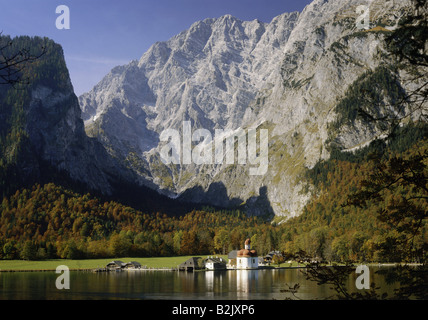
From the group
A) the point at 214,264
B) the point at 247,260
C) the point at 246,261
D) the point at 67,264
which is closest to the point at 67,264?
the point at 67,264

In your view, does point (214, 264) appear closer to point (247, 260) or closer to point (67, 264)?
point (247, 260)

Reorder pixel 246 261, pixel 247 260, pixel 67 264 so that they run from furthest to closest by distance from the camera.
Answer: pixel 67 264, pixel 247 260, pixel 246 261

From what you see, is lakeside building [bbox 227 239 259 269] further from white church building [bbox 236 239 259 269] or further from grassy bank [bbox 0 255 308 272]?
grassy bank [bbox 0 255 308 272]

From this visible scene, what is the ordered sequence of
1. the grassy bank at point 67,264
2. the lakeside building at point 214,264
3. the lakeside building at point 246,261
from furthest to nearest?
the lakeside building at point 246,261 → the lakeside building at point 214,264 → the grassy bank at point 67,264

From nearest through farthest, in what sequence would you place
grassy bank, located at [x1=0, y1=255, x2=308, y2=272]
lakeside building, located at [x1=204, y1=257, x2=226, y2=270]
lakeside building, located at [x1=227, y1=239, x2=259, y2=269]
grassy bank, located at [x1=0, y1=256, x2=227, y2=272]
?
grassy bank, located at [x1=0, y1=255, x2=308, y2=272]
grassy bank, located at [x1=0, y1=256, x2=227, y2=272]
lakeside building, located at [x1=204, y1=257, x2=226, y2=270]
lakeside building, located at [x1=227, y1=239, x2=259, y2=269]

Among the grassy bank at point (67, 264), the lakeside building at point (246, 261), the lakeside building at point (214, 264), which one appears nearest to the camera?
the grassy bank at point (67, 264)

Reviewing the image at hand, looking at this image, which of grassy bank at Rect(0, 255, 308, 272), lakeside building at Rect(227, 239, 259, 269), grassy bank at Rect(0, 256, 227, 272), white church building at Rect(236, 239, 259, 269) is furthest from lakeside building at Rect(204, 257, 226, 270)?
grassy bank at Rect(0, 256, 227, 272)

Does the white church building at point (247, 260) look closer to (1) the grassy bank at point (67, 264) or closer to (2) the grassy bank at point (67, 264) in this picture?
(1) the grassy bank at point (67, 264)

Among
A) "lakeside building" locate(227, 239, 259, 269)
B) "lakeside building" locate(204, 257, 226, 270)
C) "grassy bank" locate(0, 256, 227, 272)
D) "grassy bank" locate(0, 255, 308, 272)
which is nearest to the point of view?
"grassy bank" locate(0, 255, 308, 272)

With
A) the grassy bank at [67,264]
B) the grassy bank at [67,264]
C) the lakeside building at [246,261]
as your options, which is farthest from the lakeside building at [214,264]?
the grassy bank at [67,264]

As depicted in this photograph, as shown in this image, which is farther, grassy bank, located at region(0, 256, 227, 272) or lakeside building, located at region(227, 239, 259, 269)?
lakeside building, located at region(227, 239, 259, 269)

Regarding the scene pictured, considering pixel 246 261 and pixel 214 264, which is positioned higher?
pixel 246 261
